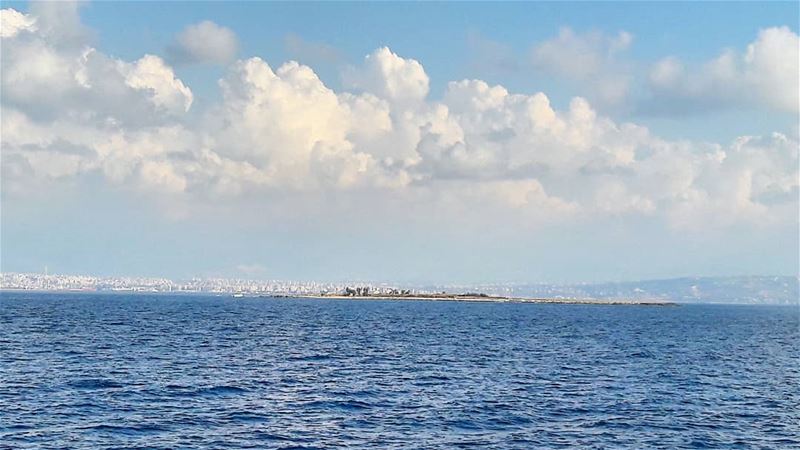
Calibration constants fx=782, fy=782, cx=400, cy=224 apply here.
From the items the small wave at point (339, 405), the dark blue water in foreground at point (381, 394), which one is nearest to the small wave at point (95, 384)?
the dark blue water in foreground at point (381, 394)

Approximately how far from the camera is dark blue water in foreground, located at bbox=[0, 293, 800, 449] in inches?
2103

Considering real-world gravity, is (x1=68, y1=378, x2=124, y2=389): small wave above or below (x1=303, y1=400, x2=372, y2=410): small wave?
above

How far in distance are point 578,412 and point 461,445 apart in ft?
52.7

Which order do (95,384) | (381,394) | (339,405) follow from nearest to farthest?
1. (339,405)
2. (381,394)
3. (95,384)

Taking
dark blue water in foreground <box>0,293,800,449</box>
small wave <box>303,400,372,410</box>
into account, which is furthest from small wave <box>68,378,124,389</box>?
small wave <box>303,400,372,410</box>

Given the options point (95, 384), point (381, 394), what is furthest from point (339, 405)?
point (95, 384)

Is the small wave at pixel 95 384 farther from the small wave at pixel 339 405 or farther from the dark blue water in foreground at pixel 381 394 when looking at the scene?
the small wave at pixel 339 405

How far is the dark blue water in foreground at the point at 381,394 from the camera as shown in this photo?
5341 cm

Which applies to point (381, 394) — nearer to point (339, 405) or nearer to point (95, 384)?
point (339, 405)

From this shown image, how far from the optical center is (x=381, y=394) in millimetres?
70188

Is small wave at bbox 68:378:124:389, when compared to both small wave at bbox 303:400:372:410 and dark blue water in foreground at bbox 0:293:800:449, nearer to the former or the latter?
dark blue water in foreground at bbox 0:293:800:449

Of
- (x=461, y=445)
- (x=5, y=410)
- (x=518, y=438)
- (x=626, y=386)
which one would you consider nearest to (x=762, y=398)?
(x=626, y=386)

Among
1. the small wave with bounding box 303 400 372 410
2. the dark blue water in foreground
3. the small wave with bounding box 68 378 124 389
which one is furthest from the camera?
the small wave with bounding box 68 378 124 389

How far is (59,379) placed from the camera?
73938mm
